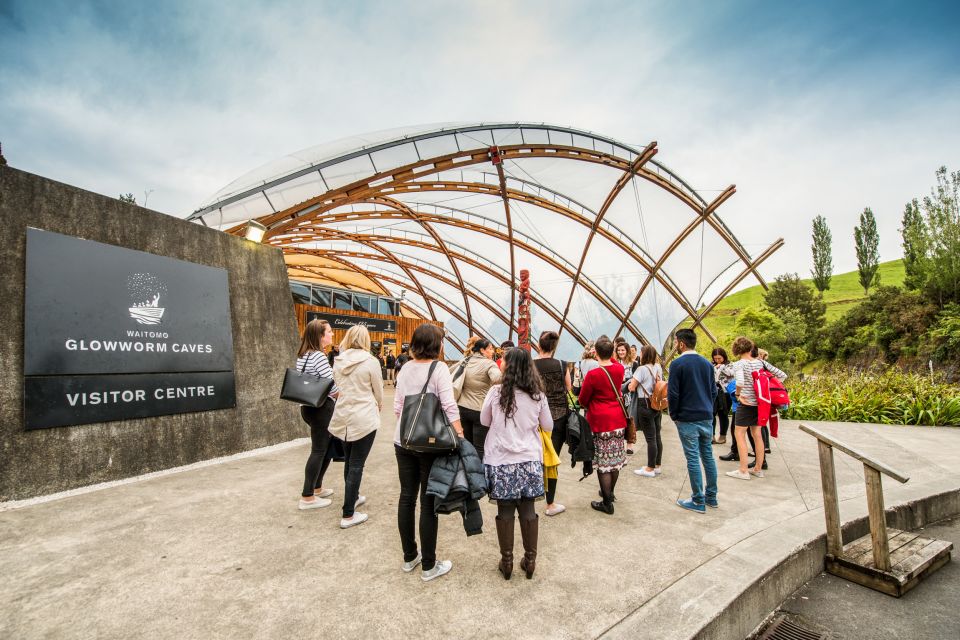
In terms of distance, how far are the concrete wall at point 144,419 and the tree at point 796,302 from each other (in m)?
41.1

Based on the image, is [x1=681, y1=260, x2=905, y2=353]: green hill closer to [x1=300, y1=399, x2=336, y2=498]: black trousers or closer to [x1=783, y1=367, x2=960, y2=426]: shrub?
[x1=783, y1=367, x2=960, y2=426]: shrub

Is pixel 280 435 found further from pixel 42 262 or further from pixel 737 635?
pixel 737 635

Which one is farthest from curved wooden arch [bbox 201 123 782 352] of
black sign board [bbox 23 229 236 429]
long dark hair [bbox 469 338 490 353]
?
long dark hair [bbox 469 338 490 353]

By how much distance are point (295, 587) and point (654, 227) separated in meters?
19.0

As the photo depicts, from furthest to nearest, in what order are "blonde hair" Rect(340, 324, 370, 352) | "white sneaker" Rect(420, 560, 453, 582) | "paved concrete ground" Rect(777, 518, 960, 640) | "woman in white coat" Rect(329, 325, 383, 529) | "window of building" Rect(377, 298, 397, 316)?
"window of building" Rect(377, 298, 397, 316)
"blonde hair" Rect(340, 324, 370, 352)
"woman in white coat" Rect(329, 325, 383, 529)
"white sneaker" Rect(420, 560, 453, 582)
"paved concrete ground" Rect(777, 518, 960, 640)

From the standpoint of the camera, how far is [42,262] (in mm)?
5078

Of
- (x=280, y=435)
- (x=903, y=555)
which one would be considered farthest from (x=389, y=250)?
(x=903, y=555)

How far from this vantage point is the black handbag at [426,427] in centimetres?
295

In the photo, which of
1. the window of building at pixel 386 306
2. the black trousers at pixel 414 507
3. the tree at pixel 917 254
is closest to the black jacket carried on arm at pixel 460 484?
the black trousers at pixel 414 507

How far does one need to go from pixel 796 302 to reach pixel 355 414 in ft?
154

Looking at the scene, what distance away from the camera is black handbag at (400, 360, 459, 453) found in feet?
9.67

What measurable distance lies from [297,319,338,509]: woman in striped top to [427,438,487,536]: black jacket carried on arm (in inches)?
78.0

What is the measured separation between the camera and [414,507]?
120 inches

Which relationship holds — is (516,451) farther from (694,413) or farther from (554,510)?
(694,413)
